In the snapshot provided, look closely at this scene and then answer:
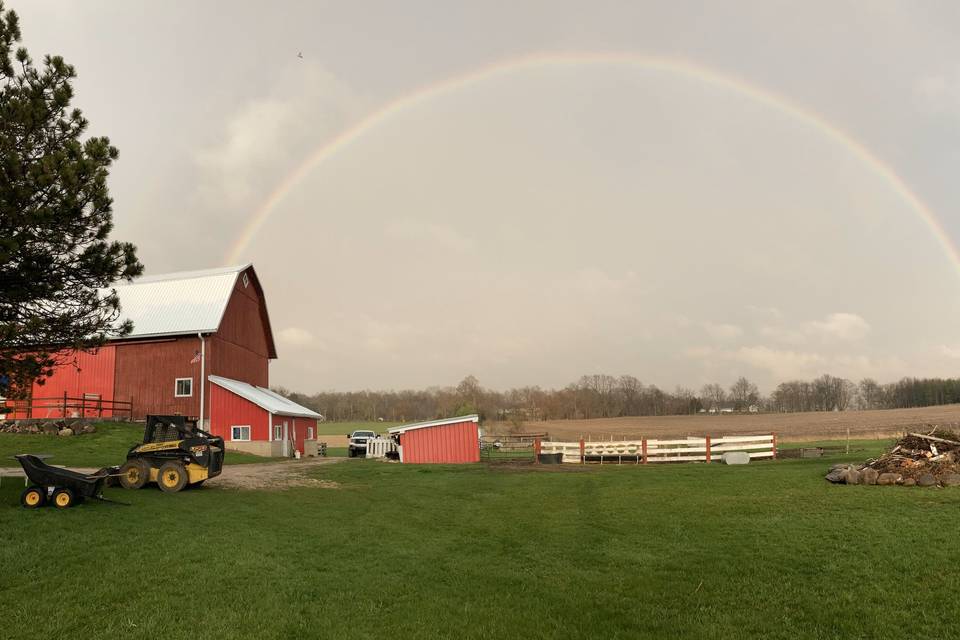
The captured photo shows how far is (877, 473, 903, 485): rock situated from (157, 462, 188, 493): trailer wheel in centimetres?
1976

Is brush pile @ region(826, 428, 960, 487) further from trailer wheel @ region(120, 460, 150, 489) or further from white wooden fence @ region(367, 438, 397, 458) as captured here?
white wooden fence @ region(367, 438, 397, 458)

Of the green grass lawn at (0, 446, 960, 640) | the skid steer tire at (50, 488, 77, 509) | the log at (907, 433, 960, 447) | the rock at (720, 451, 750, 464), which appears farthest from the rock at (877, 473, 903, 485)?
the skid steer tire at (50, 488, 77, 509)

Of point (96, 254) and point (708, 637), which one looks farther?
point (96, 254)

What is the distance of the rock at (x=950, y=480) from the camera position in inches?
658

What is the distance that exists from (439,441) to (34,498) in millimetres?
23581

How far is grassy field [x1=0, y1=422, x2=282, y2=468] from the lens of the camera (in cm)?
2572

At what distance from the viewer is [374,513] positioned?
16312 millimetres

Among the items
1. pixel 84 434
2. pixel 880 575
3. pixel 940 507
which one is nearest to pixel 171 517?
pixel 880 575

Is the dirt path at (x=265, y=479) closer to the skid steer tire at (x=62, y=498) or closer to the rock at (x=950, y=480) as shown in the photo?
the skid steer tire at (x=62, y=498)

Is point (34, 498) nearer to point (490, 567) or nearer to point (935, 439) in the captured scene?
point (490, 567)

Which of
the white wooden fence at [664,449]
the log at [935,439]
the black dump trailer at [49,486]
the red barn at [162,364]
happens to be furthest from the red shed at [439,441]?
the log at [935,439]

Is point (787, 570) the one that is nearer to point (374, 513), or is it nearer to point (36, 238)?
point (374, 513)

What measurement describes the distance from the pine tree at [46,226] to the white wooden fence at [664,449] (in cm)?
2325

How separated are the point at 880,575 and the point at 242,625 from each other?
9067 millimetres
